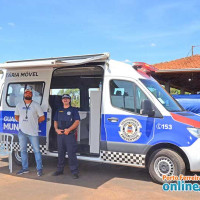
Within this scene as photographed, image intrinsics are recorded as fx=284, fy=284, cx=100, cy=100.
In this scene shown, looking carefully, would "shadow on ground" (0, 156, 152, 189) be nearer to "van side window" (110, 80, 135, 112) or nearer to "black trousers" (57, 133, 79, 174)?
"black trousers" (57, 133, 79, 174)

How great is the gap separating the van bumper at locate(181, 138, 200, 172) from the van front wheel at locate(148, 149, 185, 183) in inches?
6.8

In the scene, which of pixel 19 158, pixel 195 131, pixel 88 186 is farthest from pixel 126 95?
pixel 19 158

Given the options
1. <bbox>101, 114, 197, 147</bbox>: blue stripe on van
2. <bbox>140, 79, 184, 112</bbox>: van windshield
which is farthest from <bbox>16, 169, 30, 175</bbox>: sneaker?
<bbox>140, 79, 184, 112</bbox>: van windshield

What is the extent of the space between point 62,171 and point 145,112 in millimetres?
2266

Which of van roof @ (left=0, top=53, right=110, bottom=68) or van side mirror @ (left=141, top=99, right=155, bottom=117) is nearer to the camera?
van side mirror @ (left=141, top=99, right=155, bottom=117)

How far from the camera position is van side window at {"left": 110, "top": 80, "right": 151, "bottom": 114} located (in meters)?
5.57

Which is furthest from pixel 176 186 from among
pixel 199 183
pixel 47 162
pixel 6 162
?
pixel 6 162

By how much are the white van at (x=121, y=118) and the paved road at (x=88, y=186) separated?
1.30 ft

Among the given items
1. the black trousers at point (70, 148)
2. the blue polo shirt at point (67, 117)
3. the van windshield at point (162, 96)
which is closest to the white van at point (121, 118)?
the van windshield at point (162, 96)

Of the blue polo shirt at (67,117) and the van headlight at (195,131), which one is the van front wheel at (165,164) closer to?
the van headlight at (195,131)

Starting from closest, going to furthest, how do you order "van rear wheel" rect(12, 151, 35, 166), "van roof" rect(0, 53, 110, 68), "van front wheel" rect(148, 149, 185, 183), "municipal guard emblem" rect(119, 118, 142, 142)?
"van front wheel" rect(148, 149, 185, 183), "municipal guard emblem" rect(119, 118, 142, 142), "van roof" rect(0, 53, 110, 68), "van rear wheel" rect(12, 151, 35, 166)

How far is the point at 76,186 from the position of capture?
5.30 meters

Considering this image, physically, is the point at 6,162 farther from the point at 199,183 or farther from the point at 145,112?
the point at 199,183

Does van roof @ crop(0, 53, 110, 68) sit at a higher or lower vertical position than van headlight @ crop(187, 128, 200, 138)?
higher
